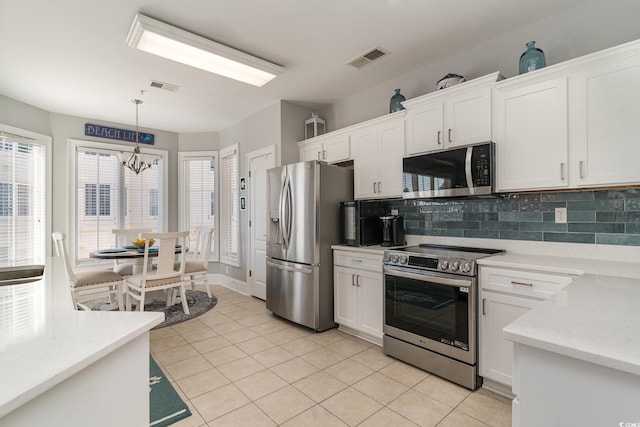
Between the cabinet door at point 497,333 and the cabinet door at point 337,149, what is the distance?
206 centimetres

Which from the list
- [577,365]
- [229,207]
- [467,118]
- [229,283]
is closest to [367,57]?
[467,118]

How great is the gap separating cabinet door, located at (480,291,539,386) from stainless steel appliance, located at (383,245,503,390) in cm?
5

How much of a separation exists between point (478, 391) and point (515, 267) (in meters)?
0.93

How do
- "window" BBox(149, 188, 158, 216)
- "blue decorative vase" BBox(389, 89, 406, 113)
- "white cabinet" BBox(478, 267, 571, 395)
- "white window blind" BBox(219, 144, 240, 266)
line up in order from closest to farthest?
"white cabinet" BBox(478, 267, 571, 395), "blue decorative vase" BBox(389, 89, 406, 113), "white window blind" BBox(219, 144, 240, 266), "window" BBox(149, 188, 158, 216)

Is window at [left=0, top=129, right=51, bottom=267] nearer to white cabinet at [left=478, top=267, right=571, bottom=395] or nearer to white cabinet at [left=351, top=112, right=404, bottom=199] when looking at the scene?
white cabinet at [left=351, top=112, right=404, bottom=199]

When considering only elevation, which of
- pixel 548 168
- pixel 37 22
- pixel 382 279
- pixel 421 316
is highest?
pixel 37 22

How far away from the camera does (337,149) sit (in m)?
3.66

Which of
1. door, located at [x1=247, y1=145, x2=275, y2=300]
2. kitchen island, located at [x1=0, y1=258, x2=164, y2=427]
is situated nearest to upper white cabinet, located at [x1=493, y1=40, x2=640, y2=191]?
kitchen island, located at [x1=0, y1=258, x2=164, y2=427]

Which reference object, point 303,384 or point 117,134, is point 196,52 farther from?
point 117,134

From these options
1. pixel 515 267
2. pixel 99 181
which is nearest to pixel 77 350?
pixel 515 267

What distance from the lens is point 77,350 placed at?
0.71 metres

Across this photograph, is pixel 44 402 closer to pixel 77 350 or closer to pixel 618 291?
pixel 77 350

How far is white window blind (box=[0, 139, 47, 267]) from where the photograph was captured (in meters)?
3.82

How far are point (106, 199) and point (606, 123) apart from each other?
20.0 feet
